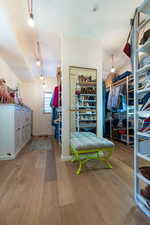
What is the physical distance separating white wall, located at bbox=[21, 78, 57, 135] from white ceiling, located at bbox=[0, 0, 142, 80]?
2.11 m

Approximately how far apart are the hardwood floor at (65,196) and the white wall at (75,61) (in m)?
0.75

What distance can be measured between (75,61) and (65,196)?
2391 millimetres

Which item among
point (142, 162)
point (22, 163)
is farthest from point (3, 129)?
point (142, 162)

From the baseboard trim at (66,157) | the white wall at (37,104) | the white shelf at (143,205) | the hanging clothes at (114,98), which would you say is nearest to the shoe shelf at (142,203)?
the white shelf at (143,205)

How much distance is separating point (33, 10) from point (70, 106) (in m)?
1.78

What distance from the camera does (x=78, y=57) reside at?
2.57 m

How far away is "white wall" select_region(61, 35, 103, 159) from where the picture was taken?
2477 mm

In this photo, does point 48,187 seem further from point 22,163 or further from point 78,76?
point 78,76

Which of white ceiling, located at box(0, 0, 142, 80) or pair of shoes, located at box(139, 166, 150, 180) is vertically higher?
white ceiling, located at box(0, 0, 142, 80)

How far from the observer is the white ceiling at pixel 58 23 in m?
1.87

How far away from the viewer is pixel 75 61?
2.55m

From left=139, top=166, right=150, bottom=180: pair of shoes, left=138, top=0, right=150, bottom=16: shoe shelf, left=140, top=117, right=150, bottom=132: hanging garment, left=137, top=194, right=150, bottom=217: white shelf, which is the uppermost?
left=138, top=0, right=150, bottom=16: shoe shelf

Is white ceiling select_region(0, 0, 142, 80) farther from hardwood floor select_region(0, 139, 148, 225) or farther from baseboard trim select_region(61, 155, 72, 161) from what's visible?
baseboard trim select_region(61, 155, 72, 161)

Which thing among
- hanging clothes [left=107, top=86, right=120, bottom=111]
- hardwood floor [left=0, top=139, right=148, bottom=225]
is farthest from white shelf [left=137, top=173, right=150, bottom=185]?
hanging clothes [left=107, top=86, right=120, bottom=111]
